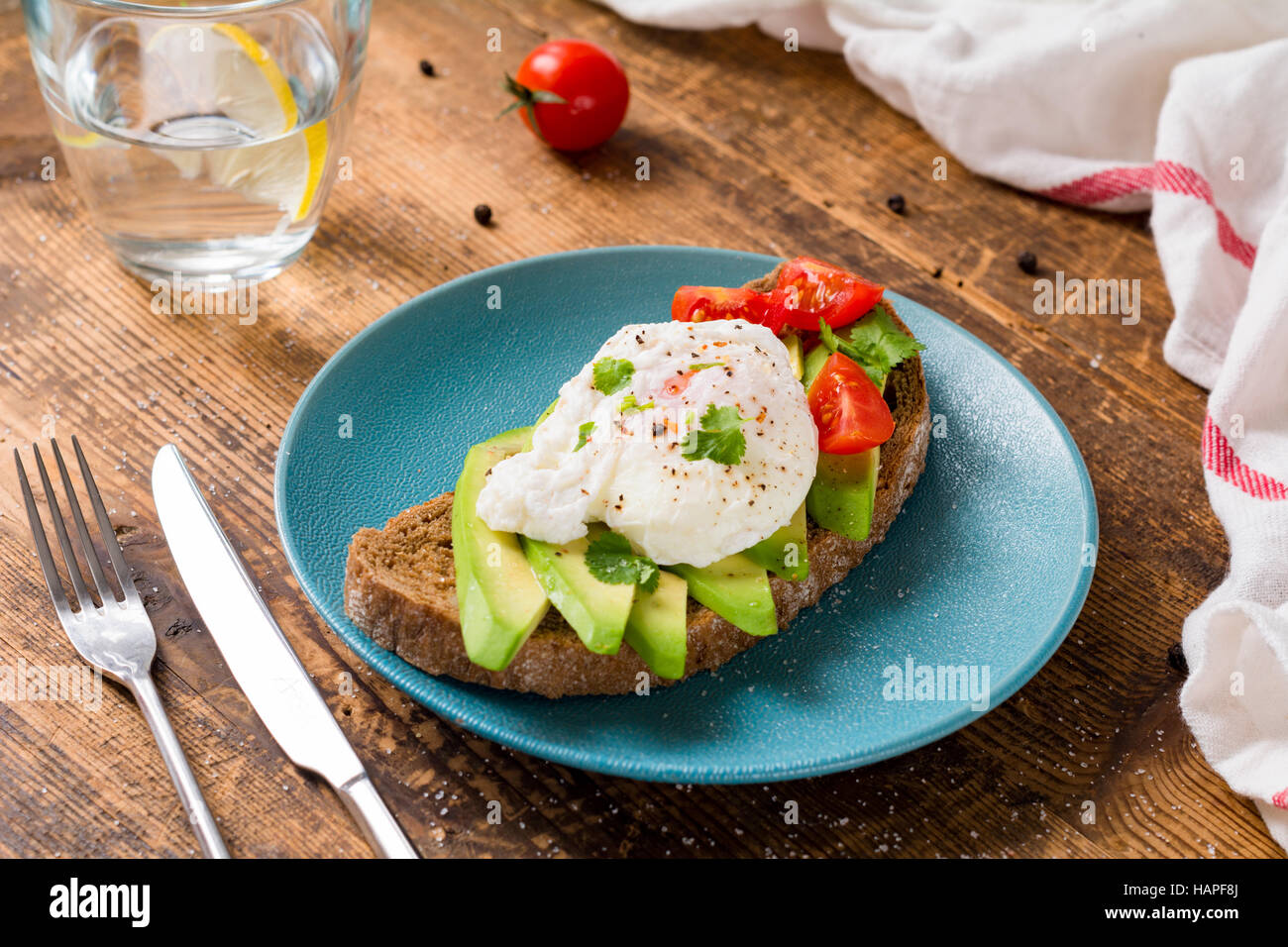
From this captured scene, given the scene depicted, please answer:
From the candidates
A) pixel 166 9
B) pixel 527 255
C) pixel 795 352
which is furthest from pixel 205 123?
pixel 795 352

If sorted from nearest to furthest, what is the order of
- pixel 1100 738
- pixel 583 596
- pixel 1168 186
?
pixel 583 596 → pixel 1100 738 → pixel 1168 186

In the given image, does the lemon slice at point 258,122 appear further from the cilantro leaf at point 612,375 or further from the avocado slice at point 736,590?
the avocado slice at point 736,590

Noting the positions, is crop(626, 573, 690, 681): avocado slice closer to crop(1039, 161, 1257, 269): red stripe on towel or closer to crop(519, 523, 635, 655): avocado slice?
crop(519, 523, 635, 655): avocado slice

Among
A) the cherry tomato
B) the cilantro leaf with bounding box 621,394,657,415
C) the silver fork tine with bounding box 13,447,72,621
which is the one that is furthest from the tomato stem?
the silver fork tine with bounding box 13,447,72,621

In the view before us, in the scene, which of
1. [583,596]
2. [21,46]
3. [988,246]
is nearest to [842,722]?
[583,596]

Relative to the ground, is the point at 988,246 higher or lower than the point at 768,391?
lower

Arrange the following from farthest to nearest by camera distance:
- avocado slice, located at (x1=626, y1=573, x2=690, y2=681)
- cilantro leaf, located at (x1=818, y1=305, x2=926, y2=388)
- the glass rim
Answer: cilantro leaf, located at (x1=818, y1=305, x2=926, y2=388)
the glass rim
avocado slice, located at (x1=626, y1=573, x2=690, y2=681)

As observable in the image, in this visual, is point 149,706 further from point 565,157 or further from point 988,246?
point 988,246

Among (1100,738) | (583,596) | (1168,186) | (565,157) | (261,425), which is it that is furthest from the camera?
(565,157)
